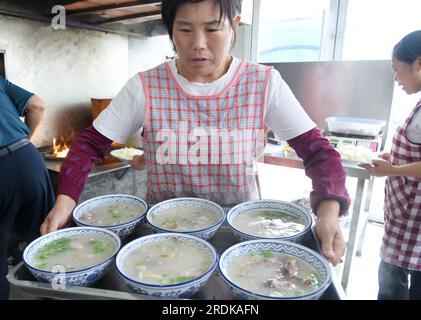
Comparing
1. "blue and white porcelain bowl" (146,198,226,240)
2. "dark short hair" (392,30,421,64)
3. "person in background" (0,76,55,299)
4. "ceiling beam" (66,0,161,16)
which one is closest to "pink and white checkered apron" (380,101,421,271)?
"dark short hair" (392,30,421,64)

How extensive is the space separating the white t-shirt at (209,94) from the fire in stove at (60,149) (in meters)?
1.66

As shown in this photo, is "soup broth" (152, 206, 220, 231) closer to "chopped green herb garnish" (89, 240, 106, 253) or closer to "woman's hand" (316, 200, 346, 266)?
"chopped green herb garnish" (89, 240, 106, 253)

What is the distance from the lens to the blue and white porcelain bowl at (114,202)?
1047 mm

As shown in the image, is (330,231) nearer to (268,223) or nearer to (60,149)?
(268,223)

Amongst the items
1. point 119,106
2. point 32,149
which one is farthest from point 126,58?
point 119,106

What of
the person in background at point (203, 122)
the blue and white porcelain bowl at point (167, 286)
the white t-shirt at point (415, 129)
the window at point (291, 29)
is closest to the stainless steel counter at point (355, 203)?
the white t-shirt at point (415, 129)

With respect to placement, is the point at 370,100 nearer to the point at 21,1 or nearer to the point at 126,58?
the point at 126,58

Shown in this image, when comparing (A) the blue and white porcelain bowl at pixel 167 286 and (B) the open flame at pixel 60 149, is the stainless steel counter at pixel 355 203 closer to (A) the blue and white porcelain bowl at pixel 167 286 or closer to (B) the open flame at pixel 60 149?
(A) the blue and white porcelain bowl at pixel 167 286

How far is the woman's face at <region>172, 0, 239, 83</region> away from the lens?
110 cm

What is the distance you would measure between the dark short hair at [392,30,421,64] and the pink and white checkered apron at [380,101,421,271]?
0.94 ft

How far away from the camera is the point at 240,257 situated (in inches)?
36.8

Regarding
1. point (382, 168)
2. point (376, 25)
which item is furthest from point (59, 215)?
point (376, 25)

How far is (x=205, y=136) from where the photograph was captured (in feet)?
4.31

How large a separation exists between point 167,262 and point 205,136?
1.83 feet
